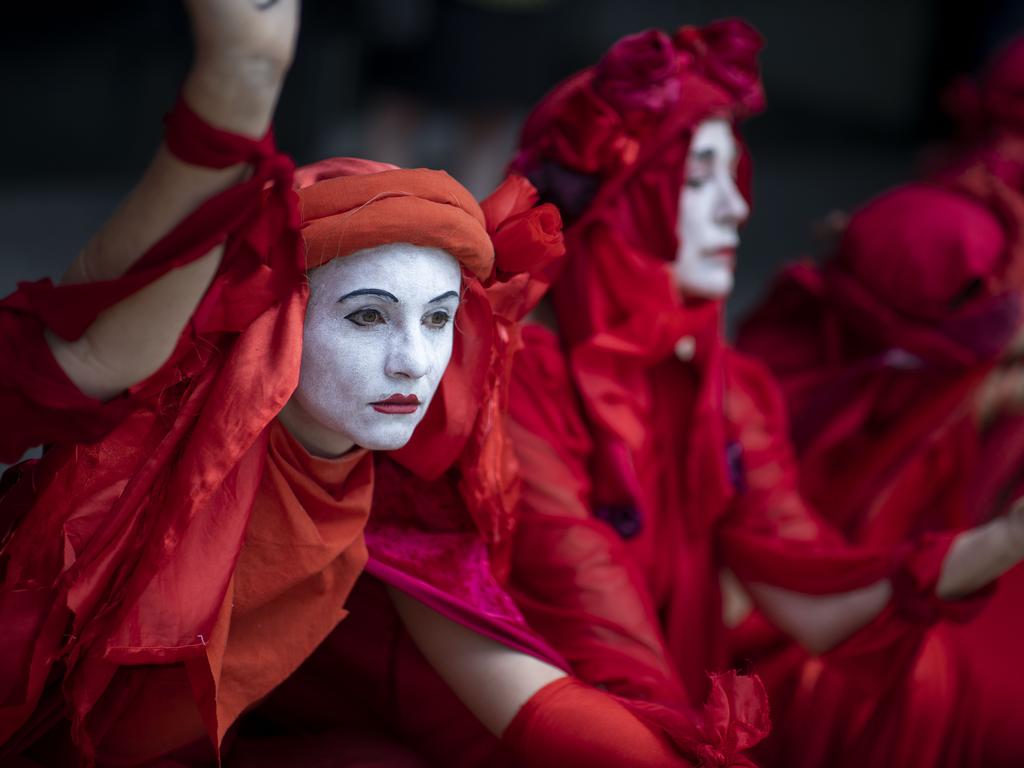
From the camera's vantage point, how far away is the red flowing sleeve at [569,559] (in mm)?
1537

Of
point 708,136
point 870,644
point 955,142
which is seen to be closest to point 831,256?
point 955,142

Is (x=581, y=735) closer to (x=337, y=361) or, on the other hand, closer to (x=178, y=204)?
(x=337, y=361)

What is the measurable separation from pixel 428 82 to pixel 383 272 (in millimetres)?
2901

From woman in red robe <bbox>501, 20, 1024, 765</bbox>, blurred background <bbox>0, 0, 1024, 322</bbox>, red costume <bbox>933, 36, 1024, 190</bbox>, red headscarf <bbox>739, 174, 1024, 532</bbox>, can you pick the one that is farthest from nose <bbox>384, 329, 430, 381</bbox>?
blurred background <bbox>0, 0, 1024, 322</bbox>

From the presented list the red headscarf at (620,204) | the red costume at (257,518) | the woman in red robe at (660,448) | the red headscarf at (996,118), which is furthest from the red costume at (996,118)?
the red costume at (257,518)

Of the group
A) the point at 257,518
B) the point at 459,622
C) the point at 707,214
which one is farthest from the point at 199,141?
the point at 707,214

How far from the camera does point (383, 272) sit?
1273 millimetres

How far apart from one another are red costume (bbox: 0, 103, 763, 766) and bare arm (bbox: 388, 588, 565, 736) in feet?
0.07

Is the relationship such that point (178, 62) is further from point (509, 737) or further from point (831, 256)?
point (509, 737)

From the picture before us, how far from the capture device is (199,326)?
1200 millimetres

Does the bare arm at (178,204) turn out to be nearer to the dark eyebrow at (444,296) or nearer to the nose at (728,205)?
the dark eyebrow at (444,296)

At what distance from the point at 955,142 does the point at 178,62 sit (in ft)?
7.62

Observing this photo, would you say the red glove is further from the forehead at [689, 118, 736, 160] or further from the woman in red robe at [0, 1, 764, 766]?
the forehead at [689, 118, 736, 160]

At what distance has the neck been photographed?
1.34 metres
